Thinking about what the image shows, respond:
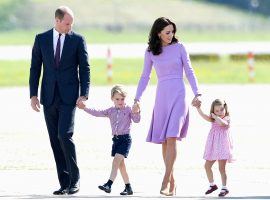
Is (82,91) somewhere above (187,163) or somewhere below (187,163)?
above

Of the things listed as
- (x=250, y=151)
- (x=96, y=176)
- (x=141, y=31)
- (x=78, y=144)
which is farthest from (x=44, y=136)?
(x=141, y=31)

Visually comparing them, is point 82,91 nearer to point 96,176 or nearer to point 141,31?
point 96,176

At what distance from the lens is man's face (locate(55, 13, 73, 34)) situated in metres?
11.0

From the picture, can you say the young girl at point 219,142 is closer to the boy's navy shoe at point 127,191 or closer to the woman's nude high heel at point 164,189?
the woman's nude high heel at point 164,189

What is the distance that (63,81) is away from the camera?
11.2 m

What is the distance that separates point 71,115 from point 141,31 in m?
89.5

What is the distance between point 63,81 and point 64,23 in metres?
0.56

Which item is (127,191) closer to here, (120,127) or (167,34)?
(120,127)

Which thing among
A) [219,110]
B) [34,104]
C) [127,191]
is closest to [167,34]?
[219,110]

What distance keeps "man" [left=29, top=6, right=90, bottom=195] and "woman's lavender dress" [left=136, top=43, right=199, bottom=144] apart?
624 millimetres

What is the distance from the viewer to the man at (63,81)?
11.1 meters

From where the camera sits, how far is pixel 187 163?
46.8ft

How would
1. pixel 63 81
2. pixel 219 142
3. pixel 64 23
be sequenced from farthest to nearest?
pixel 219 142, pixel 63 81, pixel 64 23

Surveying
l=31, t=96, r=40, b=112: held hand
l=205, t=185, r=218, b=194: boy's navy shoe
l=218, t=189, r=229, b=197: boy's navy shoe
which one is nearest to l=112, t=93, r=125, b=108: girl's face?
l=31, t=96, r=40, b=112: held hand
